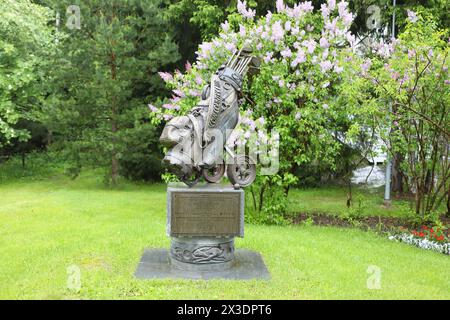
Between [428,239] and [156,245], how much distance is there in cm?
501

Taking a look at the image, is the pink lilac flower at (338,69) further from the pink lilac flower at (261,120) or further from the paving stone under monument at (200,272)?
the paving stone under monument at (200,272)

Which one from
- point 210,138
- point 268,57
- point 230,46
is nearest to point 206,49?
point 230,46

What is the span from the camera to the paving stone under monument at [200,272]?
643 centimetres

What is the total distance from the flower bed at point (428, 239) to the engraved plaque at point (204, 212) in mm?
4192

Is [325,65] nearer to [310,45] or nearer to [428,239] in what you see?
[310,45]

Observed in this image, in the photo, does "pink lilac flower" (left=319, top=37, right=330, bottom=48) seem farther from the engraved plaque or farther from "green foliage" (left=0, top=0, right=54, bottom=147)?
"green foliage" (left=0, top=0, right=54, bottom=147)

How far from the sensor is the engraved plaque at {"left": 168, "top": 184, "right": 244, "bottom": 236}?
650 centimetres

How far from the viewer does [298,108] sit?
10359 mm

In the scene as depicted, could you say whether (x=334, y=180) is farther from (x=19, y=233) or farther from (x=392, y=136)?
(x=19, y=233)

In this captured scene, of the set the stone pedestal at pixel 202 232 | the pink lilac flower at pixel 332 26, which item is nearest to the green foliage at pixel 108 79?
the pink lilac flower at pixel 332 26

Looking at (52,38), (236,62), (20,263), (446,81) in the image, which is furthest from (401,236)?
(52,38)

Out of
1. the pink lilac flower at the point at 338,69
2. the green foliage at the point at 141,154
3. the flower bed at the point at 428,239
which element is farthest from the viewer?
the green foliage at the point at 141,154

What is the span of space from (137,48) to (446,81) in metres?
9.93

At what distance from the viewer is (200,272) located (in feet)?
21.5
